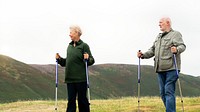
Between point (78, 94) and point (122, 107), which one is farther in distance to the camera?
point (122, 107)

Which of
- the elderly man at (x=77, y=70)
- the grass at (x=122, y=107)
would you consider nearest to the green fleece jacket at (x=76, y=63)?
→ the elderly man at (x=77, y=70)

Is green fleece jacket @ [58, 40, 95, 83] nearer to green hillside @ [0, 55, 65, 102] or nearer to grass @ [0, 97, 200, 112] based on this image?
grass @ [0, 97, 200, 112]

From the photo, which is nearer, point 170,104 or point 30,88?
point 170,104

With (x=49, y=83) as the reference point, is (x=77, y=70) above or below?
above

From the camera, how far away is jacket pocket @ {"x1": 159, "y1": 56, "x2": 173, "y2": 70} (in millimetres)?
12907

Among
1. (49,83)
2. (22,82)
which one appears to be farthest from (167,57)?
(49,83)

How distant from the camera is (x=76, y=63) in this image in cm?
1324

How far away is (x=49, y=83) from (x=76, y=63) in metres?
141

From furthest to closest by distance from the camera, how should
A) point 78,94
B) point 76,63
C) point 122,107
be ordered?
point 122,107
point 76,63
point 78,94

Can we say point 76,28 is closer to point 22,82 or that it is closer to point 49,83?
point 22,82

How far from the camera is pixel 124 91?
595ft

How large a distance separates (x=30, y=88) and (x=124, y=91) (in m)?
54.1

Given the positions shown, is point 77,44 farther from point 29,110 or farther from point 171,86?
point 29,110

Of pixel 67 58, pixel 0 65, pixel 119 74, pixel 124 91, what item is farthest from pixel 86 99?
pixel 119 74
